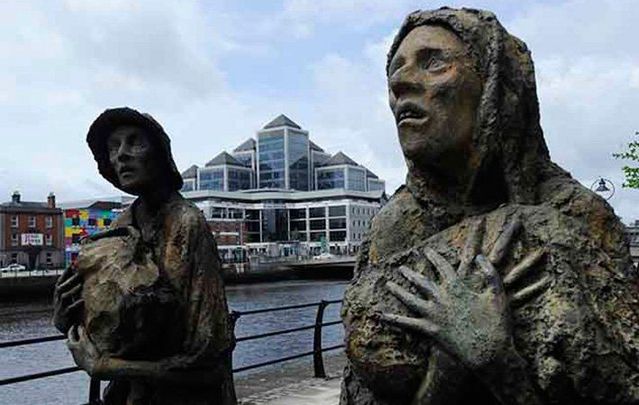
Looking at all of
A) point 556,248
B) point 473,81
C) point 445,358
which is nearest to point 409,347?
point 445,358

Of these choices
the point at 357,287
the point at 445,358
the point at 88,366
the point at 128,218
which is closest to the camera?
the point at 445,358

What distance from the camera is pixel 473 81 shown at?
2006mm

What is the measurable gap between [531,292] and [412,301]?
292mm

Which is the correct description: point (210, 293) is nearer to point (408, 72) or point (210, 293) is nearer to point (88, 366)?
point (88, 366)

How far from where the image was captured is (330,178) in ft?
386

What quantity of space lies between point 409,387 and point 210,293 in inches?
60.0

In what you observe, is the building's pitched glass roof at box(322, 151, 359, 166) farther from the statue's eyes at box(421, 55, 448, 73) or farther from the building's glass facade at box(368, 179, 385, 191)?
the statue's eyes at box(421, 55, 448, 73)

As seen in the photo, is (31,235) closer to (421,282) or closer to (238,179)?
(238,179)

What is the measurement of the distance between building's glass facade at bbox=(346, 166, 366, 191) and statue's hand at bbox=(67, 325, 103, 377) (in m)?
111

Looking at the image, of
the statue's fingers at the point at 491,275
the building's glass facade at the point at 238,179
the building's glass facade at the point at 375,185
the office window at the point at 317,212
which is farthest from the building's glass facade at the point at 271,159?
the statue's fingers at the point at 491,275

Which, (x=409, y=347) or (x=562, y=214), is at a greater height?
(x=562, y=214)

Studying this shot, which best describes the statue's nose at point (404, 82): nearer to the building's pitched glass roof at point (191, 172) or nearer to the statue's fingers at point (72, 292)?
the statue's fingers at point (72, 292)

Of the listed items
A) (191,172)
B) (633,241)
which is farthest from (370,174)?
(633,241)

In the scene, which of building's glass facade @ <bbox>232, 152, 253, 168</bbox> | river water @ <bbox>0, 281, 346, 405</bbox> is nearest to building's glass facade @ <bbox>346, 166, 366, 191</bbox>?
building's glass facade @ <bbox>232, 152, 253, 168</bbox>
